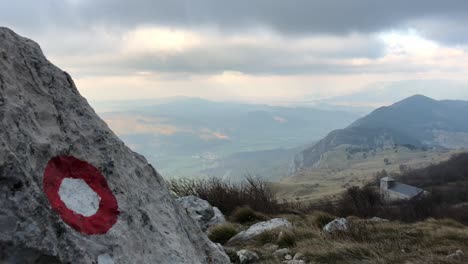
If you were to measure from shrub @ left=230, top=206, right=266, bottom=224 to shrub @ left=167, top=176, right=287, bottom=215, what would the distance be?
1455 mm

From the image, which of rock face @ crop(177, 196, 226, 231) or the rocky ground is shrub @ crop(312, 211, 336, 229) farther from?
rock face @ crop(177, 196, 226, 231)

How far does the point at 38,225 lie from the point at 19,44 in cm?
260

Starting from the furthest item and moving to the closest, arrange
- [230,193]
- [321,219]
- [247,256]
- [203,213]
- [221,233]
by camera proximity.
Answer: [230,193] → [203,213] → [321,219] → [221,233] → [247,256]

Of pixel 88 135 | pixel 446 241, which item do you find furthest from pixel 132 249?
pixel 446 241

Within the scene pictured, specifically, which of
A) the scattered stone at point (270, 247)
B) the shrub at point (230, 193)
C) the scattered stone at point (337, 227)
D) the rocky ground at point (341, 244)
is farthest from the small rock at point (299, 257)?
the shrub at point (230, 193)

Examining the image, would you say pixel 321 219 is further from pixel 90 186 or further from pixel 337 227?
pixel 90 186

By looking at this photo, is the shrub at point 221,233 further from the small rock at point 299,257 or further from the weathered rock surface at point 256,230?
the small rock at point 299,257

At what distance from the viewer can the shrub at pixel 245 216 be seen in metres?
13.8

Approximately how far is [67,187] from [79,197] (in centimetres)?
16

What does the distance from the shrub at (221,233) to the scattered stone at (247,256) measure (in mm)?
2478

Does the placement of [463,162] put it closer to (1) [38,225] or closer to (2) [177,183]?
(2) [177,183]

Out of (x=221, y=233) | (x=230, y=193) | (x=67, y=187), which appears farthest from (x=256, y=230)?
(x=67, y=187)

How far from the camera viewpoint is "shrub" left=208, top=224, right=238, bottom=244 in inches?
441

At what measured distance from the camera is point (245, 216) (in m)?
13.9
